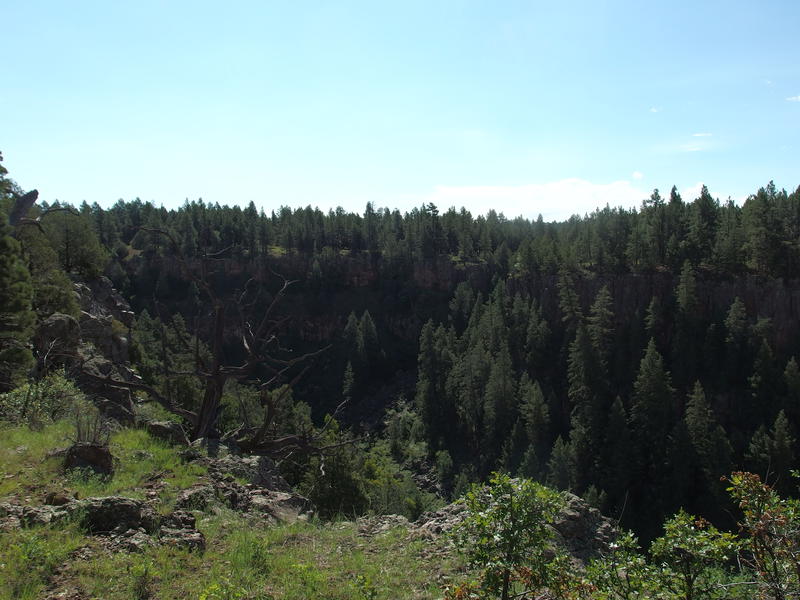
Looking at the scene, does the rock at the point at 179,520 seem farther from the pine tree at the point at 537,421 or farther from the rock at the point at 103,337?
the pine tree at the point at 537,421

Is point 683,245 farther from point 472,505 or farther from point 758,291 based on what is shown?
point 472,505

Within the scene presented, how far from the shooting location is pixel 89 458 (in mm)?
9070

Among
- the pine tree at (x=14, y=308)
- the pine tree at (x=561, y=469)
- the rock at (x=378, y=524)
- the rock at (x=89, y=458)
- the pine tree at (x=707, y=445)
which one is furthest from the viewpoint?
the pine tree at (x=561, y=469)

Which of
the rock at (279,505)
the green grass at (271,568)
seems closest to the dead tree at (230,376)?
the rock at (279,505)

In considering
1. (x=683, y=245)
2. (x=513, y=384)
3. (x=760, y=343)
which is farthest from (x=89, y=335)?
(x=683, y=245)

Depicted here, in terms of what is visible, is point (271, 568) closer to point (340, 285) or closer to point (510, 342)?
point (510, 342)

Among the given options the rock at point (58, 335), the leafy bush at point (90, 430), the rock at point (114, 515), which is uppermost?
the rock at point (58, 335)

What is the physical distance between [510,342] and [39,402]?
59641 millimetres

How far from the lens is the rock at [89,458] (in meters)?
8.95

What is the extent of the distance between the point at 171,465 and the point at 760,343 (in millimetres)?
60683

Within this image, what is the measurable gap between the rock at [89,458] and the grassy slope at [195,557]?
22 cm

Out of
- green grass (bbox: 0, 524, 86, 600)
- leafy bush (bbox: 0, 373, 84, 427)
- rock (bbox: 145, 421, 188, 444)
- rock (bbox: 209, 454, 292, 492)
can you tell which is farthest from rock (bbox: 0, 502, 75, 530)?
leafy bush (bbox: 0, 373, 84, 427)

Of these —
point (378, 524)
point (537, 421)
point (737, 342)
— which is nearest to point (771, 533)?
point (378, 524)

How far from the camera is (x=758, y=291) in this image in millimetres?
59969
